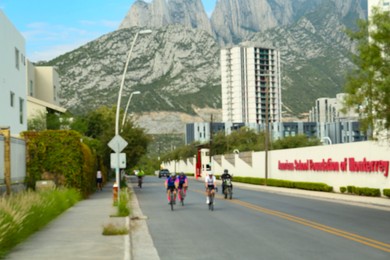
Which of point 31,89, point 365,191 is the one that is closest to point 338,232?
point 365,191

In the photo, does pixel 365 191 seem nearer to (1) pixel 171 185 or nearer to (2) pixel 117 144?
(1) pixel 171 185

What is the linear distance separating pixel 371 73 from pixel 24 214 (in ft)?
44.1

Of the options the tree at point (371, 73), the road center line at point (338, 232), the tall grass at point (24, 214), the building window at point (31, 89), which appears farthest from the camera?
the building window at point (31, 89)

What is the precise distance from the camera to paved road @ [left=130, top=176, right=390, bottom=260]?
43.3 feet

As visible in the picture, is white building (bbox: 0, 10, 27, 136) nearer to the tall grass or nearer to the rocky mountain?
the tall grass

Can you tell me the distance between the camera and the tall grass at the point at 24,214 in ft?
44.6

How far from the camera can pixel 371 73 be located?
2303cm

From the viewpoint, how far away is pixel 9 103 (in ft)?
123

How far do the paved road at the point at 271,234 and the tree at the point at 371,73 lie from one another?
390 centimetres

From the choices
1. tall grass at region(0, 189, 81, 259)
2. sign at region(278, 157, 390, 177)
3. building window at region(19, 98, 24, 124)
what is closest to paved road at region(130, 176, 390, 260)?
tall grass at region(0, 189, 81, 259)

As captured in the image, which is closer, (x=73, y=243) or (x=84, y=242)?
(x=73, y=243)

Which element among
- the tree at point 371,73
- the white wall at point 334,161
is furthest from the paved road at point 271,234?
the white wall at point 334,161

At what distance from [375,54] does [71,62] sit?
467ft

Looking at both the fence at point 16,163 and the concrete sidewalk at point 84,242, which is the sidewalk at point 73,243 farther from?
the fence at point 16,163
